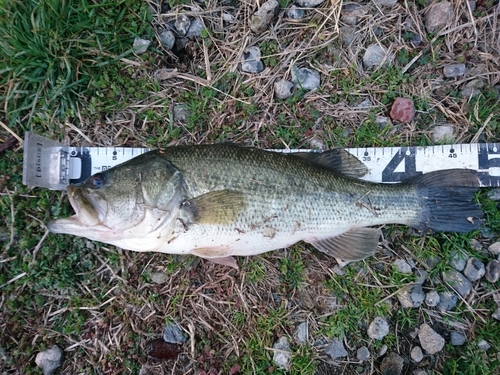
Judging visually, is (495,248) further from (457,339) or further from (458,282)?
(457,339)

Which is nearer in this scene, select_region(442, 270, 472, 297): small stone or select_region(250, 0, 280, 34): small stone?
select_region(442, 270, 472, 297): small stone

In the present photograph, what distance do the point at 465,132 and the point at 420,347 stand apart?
7.30 ft

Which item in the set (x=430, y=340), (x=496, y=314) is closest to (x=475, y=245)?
(x=496, y=314)

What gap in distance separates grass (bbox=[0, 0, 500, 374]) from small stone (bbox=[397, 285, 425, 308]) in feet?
0.30

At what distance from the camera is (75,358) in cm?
365

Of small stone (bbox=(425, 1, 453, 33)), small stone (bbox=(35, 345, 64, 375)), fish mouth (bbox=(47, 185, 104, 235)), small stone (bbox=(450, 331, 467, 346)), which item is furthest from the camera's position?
small stone (bbox=(425, 1, 453, 33))

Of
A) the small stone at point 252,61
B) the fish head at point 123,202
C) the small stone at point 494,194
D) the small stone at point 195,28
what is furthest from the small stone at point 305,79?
the small stone at point 494,194

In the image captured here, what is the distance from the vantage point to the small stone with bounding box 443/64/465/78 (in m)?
4.02

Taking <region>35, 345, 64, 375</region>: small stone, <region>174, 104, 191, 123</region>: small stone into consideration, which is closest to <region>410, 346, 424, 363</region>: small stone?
<region>174, 104, 191, 123</region>: small stone

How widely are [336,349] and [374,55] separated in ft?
9.88

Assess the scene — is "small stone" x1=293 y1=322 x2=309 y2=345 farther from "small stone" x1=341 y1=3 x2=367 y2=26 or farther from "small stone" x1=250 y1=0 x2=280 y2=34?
"small stone" x1=341 y1=3 x2=367 y2=26

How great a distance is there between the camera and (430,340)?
3604mm

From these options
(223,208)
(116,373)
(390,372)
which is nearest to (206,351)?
(116,373)

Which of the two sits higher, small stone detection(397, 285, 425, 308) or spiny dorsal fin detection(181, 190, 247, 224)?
spiny dorsal fin detection(181, 190, 247, 224)
